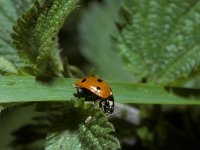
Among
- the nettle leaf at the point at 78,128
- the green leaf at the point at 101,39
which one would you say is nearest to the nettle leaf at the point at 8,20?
the nettle leaf at the point at 78,128

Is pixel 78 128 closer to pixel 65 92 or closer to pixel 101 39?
pixel 65 92

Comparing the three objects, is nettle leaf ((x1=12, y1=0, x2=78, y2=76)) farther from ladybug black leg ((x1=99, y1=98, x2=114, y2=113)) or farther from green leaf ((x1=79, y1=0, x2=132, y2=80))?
green leaf ((x1=79, y1=0, x2=132, y2=80))

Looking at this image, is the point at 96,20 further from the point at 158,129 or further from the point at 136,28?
the point at 158,129

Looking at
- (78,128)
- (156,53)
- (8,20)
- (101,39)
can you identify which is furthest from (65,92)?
(101,39)

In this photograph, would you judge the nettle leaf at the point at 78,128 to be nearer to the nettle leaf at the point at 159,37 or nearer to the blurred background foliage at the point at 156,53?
the blurred background foliage at the point at 156,53

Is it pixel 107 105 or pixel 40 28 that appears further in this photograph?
pixel 107 105
